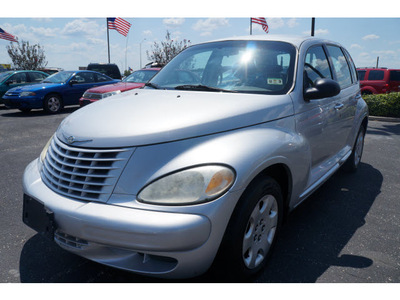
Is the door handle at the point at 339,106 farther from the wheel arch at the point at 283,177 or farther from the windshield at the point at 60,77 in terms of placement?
the windshield at the point at 60,77

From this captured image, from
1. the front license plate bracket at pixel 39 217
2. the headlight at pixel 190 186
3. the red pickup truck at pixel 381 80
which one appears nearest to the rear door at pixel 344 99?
the headlight at pixel 190 186

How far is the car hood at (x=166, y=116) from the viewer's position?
83.5 inches

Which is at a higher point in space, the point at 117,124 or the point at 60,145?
the point at 117,124

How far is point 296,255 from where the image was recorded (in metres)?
2.78

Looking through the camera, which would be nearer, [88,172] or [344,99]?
[88,172]

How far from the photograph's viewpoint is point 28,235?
10.1 feet

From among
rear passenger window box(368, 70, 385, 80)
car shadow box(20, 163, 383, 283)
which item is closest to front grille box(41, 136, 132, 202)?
car shadow box(20, 163, 383, 283)

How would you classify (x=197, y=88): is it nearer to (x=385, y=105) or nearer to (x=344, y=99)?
(x=344, y=99)

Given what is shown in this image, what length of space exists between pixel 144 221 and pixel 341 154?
2900mm

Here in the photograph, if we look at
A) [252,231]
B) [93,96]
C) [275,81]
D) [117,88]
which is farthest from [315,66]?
[93,96]

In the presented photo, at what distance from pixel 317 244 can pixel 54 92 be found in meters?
11.3

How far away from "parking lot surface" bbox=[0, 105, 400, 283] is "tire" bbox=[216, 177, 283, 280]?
0.62 ft

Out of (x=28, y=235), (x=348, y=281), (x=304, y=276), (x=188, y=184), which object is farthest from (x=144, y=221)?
(x=28, y=235)

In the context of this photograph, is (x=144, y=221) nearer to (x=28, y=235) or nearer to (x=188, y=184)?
(x=188, y=184)
